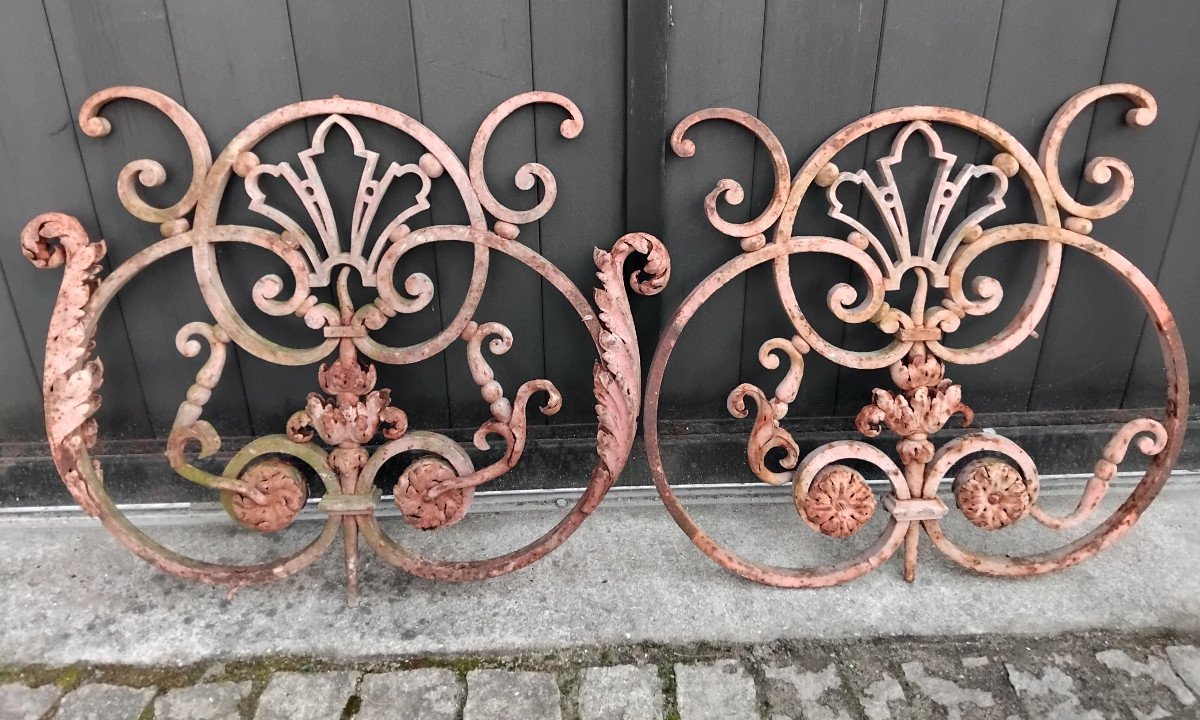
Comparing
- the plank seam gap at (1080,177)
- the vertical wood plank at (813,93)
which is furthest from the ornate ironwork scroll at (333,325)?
the plank seam gap at (1080,177)

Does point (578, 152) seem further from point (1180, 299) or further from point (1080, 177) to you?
point (1180, 299)

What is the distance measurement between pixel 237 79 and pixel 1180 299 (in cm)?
226

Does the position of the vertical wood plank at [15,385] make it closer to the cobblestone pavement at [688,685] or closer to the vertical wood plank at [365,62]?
the cobblestone pavement at [688,685]

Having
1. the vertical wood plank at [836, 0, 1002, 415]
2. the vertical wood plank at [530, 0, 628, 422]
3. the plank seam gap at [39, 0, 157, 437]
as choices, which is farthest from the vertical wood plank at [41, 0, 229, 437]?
the vertical wood plank at [836, 0, 1002, 415]

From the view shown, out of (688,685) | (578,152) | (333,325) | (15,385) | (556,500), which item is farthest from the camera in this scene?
(556,500)

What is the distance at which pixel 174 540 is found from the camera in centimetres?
188

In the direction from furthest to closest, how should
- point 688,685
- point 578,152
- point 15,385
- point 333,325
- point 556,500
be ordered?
point 556,500, point 15,385, point 578,152, point 333,325, point 688,685

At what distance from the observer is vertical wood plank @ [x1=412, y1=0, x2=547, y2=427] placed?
1.60 m

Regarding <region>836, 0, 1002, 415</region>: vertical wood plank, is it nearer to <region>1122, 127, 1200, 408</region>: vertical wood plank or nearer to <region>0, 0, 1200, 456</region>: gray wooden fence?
<region>0, 0, 1200, 456</region>: gray wooden fence

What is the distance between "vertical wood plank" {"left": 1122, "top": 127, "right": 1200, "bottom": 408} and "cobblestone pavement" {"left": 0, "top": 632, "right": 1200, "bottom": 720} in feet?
2.25

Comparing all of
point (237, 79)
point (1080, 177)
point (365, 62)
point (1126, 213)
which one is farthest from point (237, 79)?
point (1126, 213)

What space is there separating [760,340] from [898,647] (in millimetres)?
743

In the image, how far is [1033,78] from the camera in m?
1.66

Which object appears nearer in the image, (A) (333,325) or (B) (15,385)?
(A) (333,325)
